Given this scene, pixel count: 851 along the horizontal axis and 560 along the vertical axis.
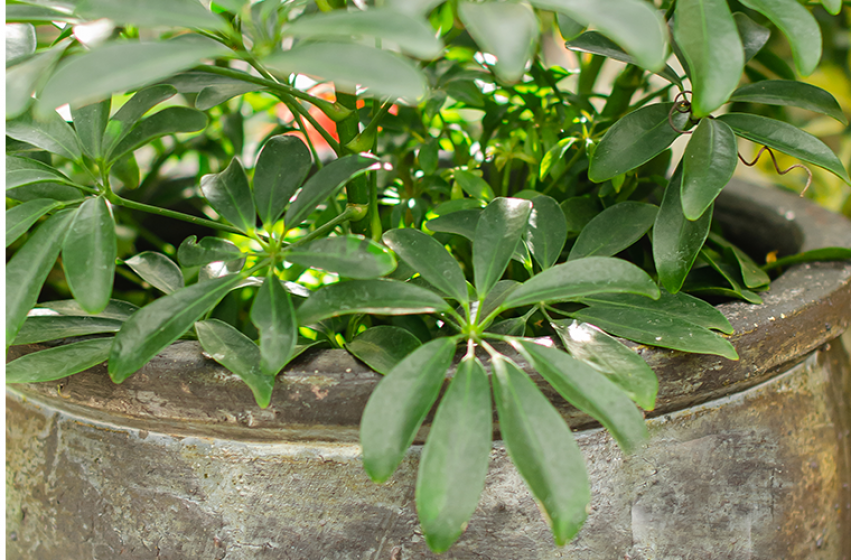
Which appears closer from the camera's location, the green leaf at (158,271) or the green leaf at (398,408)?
the green leaf at (398,408)

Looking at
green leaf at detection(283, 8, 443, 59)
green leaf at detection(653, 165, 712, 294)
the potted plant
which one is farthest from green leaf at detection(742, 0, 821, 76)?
green leaf at detection(283, 8, 443, 59)

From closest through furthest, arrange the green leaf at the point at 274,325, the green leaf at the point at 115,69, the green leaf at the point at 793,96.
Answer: the green leaf at the point at 115,69 → the green leaf at the point at 274,325 → the green leaf at the point at 793,96

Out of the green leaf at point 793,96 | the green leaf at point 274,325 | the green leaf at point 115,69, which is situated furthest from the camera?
the green leaf at point 793,96

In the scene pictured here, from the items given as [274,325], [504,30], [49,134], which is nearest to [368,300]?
[274,325]

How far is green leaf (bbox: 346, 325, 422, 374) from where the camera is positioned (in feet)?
1.24

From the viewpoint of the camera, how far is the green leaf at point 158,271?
17.9 inches

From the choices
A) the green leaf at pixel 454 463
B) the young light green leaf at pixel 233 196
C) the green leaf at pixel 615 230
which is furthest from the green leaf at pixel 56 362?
the green leaf at pixel 615 230

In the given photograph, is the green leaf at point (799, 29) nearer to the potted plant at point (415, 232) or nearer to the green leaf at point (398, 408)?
the potted plant at point (415, 232)

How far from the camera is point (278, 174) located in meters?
0.42

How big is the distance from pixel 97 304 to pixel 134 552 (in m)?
0.20

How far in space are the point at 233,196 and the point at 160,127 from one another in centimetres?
7

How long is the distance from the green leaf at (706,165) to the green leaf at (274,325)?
0.82 ft

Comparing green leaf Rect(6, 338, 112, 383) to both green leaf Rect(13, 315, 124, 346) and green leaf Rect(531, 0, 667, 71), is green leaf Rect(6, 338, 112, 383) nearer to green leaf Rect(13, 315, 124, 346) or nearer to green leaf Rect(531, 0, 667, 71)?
green leaf Rect(13, 315, 124, 346)

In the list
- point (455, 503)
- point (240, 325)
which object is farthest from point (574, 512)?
point (240, 325)
